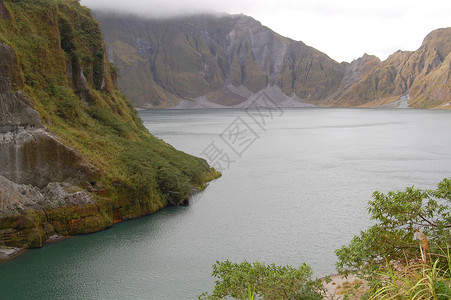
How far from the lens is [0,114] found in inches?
1152

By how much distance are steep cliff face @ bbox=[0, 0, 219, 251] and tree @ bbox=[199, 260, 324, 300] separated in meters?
17.9

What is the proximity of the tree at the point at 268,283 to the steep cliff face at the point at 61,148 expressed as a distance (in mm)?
17875

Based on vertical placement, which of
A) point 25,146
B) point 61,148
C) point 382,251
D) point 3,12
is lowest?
point 382,251

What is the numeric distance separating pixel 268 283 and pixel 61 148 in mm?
22540

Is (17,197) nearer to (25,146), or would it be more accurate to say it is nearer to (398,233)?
(25,146)

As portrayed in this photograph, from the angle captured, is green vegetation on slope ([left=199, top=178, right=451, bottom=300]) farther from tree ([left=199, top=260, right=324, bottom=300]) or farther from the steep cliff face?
the steep cliff face

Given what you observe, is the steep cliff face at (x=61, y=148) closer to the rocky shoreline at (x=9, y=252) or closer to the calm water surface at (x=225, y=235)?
the rocky shoreline at (x=9, y=252)

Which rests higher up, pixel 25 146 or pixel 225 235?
pixel 25 146

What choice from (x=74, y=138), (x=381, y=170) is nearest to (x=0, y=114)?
(x=74, y=138)

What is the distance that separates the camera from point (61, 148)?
3133 cm

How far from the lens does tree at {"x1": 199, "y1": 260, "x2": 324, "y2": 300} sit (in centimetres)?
1452

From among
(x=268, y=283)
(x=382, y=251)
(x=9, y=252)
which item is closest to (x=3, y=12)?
(x=9, y=252)

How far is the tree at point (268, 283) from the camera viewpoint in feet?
47.6

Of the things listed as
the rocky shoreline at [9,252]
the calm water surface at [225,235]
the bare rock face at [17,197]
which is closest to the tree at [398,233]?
the calm water surface at [225,235]
